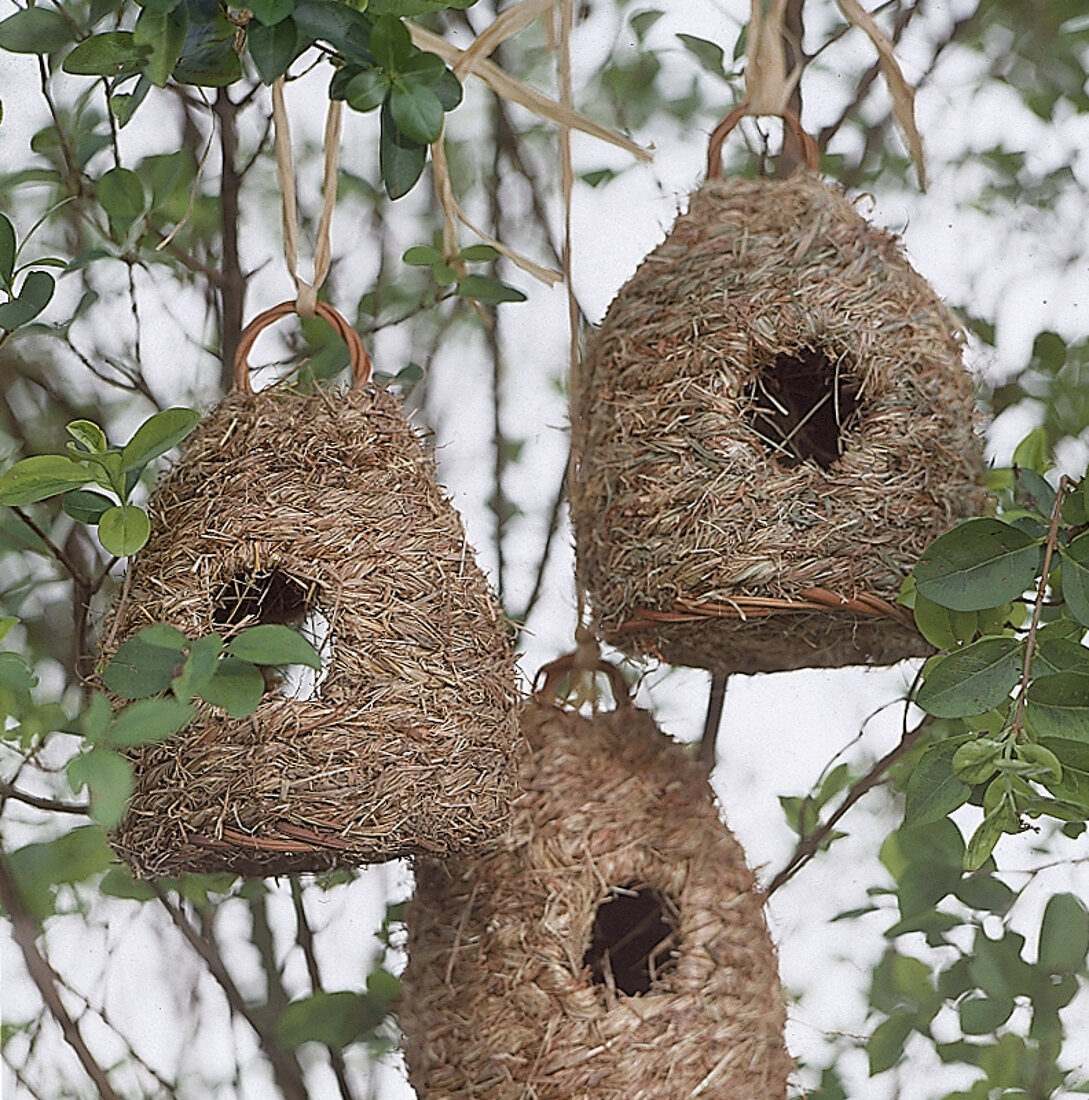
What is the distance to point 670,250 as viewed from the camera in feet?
3.35

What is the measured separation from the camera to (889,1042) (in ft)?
4.35

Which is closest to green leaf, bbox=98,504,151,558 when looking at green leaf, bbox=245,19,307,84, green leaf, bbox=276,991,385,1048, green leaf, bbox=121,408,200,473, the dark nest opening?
green leaf, bbox=121,408,200,473

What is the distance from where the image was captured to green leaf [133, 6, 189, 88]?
2.55ft

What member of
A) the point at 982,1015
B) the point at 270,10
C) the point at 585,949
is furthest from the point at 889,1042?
the point at 270,10

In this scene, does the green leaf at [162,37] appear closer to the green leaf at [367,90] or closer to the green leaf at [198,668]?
the green leaf at [367,90]

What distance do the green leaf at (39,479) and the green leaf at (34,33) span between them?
0.32 m

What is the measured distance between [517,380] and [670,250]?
1.95 ft

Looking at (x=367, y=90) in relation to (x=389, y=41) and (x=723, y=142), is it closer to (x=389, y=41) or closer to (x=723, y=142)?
(x=389, y=41)

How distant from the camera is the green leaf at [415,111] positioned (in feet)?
2.63

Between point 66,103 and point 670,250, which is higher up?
point 66,103

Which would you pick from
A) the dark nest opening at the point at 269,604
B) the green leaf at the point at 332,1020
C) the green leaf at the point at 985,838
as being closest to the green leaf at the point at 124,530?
the dark nest opening at the point at 269,604

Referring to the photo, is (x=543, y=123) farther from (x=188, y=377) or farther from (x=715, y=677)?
(x=715, y=677)

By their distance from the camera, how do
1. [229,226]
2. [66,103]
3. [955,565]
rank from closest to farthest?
[955,565] → [229,226] → [66,103]

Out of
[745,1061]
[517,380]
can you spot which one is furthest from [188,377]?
[745,1061]
